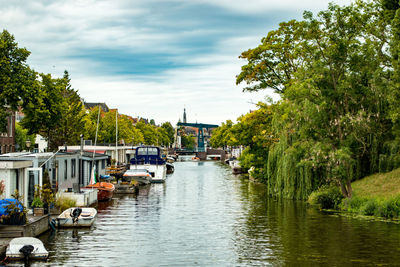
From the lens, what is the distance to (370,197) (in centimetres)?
3534

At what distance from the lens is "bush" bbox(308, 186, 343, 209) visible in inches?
1540

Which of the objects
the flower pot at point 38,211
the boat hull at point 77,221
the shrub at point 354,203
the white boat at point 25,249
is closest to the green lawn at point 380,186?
the shrub at point 354,203

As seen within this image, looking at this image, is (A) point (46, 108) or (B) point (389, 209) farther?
(A) point (46, 108)

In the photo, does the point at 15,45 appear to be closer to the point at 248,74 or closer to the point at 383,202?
the point at 248,74

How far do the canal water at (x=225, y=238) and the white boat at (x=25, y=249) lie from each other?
1.77 ft

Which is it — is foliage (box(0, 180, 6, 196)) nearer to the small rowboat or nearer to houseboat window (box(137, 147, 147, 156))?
the small rowboat

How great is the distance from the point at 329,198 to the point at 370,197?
15.1 feet

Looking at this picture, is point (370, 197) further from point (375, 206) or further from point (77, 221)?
point (77, 221)

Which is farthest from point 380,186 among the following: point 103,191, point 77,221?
point 103,191

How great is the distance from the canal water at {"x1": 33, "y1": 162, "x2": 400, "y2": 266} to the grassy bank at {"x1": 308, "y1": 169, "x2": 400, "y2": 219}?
147 cm

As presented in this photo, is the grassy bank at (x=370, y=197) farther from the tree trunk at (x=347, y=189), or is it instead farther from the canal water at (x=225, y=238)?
the canal water at (x=225, y=238)

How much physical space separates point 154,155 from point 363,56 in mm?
50650

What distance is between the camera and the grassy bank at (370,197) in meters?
33.1

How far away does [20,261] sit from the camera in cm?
2180
